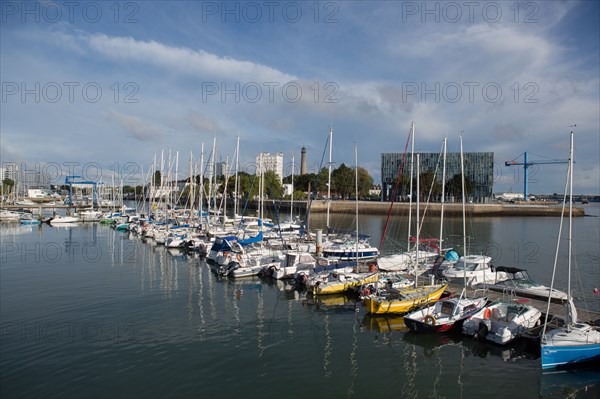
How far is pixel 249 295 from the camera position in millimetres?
28422

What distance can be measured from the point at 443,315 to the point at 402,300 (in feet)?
9.88

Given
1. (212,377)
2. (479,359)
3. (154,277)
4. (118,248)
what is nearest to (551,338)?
(479,359)

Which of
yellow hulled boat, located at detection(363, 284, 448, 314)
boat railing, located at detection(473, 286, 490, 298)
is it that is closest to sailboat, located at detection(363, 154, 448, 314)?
yellow hulled boat, located at detection(363, 284, 448, 314)

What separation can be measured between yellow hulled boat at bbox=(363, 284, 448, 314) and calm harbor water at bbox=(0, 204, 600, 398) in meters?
0.67

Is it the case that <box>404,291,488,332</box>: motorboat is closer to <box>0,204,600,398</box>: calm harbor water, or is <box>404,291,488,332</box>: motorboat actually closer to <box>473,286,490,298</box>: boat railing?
<box>0,204,600,398</box>: calm harbor water

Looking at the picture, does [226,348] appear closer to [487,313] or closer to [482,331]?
[482,331]

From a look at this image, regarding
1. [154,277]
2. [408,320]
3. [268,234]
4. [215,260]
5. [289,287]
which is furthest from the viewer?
[268,234]

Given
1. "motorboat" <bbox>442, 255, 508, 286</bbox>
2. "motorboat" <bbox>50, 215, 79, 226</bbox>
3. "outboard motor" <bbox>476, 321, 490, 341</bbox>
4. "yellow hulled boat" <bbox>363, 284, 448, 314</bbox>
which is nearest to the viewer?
"outboard motor" <bbox>476, 321, 490, 341</bbox>

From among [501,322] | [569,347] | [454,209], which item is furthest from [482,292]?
[454,209]

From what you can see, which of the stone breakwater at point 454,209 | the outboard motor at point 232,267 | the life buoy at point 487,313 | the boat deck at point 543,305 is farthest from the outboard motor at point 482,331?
the stone breakwater at point 454,209

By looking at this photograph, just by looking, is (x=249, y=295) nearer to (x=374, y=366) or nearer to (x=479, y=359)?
(x=374, y=366)

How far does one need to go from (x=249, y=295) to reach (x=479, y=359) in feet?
50.2

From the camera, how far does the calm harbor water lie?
15.3m

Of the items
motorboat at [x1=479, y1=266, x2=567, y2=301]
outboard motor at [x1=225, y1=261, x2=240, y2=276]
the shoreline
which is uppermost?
the shoreline
